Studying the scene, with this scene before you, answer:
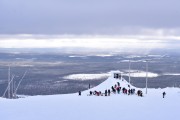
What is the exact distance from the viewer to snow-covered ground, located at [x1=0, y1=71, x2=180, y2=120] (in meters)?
31.4

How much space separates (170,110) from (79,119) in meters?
9.39

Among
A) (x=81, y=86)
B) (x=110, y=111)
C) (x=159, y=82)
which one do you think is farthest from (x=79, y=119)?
(x=159, y=82)

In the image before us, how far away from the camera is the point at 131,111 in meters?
33.3

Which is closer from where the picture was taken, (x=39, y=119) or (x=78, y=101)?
(x=39, y=119)

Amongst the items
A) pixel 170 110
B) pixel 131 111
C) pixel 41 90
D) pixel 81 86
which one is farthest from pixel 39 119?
pixel 81 86

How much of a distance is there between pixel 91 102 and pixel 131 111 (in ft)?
15.0

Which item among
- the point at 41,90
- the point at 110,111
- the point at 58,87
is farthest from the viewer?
the point at 58,87

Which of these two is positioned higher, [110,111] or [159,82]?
[159,82]

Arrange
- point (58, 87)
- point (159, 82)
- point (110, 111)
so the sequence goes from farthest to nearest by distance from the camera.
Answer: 1. point (159, 82)
2. point (58, 87)
3. point (110, 111)

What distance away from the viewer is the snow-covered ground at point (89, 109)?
31.4 metres

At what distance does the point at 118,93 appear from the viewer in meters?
45.0

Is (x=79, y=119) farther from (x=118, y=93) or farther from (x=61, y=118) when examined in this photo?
(x=118, y=93)

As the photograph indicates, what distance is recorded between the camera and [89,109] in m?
33.4

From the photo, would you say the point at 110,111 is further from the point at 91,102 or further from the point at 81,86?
the point at 81,86
